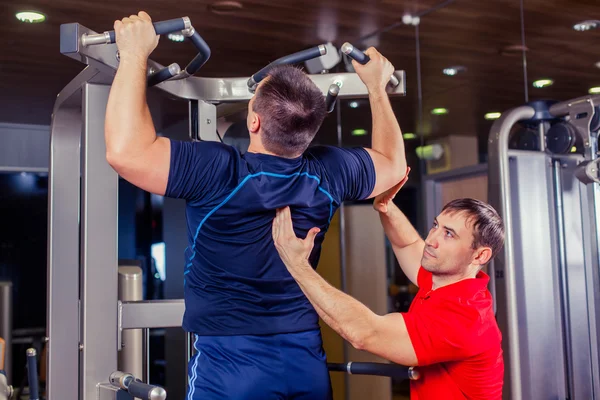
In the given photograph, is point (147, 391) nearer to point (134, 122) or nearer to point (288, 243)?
point (288, 243)

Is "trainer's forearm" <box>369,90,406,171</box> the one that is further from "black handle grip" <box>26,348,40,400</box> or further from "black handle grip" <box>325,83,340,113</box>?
"black handle grip" <box>26,348,40,400</box>

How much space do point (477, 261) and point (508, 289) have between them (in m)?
0.72

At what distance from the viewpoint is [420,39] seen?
3939 millimetres

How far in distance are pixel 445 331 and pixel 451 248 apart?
0.74 feet

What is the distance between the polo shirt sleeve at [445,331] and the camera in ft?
5.30

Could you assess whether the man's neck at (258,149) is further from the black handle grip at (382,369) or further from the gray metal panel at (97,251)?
the black handle grip at (382,369)

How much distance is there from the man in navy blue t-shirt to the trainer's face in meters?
0.30

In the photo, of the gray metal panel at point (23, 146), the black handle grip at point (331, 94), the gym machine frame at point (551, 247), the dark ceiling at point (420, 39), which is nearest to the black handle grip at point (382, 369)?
the black handle grip at point (331, 94)

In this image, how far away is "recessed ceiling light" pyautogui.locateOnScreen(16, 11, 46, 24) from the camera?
3545mm

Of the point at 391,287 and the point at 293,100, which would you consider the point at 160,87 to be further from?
the point at 391,287

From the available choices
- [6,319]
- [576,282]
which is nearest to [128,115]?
[576,282]

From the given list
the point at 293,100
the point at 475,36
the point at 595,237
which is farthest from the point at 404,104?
the point at 293,100

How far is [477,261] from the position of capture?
5.79 feet

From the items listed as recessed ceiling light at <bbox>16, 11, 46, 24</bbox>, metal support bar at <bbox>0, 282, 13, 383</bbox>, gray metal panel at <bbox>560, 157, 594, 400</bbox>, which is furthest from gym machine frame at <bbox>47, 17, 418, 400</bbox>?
metal support bar at <bbox>0, 282, 13, 383</bbox>
